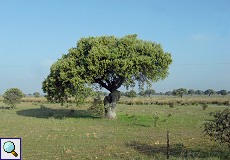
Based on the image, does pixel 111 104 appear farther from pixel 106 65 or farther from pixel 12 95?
pixel 12 95

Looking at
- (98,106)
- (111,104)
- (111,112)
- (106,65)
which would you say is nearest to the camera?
(106,65)

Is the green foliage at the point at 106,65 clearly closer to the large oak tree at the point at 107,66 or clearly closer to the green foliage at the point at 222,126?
the large oak tree at the point at 107,66

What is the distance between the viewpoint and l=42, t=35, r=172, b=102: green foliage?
40.3 meters

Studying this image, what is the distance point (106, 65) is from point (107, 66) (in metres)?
0.21

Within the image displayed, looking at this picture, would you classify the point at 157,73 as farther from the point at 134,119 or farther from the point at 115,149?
the point at 115,149

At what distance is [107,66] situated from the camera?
4078cm

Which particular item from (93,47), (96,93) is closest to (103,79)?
(96,93)

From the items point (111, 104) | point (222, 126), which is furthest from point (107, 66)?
point (222, 126)

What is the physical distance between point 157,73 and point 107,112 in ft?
26.9

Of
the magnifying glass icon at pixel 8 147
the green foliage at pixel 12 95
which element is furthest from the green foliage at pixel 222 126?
the green foliage at pixel 12 95

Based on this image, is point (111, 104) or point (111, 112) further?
point (111, 112)

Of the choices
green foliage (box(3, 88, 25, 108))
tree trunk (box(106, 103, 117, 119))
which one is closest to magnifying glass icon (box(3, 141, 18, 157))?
tree trunk (box(106, 103, 117, 119))

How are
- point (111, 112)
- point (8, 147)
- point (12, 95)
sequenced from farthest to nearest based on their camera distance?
point (12, 95), point (111, 112), point (8, 147)

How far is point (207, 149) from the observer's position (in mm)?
22234
